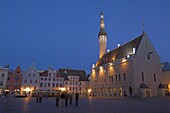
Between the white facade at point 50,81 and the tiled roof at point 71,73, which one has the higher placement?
the tiled roof at point 71,73

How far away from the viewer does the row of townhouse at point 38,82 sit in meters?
59.8

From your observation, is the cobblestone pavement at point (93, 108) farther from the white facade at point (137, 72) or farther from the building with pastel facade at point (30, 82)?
the building with pastel facade at point (30, 82)

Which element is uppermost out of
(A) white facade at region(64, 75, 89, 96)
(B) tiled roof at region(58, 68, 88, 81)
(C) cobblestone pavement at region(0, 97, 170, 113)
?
(B) tiled roof at region(58, 68, 88, 81)

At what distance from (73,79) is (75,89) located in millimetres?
4898

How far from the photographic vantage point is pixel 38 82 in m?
64.8

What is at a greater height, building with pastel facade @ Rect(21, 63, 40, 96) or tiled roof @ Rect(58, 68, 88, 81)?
tiled roof @ Rect(58, 68, 88, 81)

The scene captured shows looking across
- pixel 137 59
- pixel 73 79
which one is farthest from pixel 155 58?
pixel 73 79

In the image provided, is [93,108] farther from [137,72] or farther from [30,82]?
[30,82]

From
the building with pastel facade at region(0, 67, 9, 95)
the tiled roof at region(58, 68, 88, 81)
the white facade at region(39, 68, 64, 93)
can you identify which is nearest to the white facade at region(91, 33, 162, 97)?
the white facade at region(39, 68, 64, 93)

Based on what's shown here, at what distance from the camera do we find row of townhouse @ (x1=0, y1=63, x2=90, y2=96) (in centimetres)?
5980

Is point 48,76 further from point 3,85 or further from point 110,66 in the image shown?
point 110,66

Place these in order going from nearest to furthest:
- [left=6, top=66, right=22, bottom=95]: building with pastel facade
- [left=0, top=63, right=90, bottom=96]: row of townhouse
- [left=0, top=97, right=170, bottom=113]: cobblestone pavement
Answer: [left=0, top=97, right=170, bottom=113]: cobblestone pavement → [left=0, top=63, right=90, bottom=96]: row of townhouse → [left=6, top=66, right=22, bottom=95]: building with pastel facade

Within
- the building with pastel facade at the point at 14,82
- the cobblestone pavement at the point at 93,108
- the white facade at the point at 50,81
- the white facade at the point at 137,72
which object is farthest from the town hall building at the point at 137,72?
the building with pastel facade at the point at 14,82

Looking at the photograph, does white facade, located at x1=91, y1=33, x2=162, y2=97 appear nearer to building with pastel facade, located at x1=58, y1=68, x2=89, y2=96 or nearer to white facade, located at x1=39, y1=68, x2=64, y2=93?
building with pastel facade, located at x1=58, y1=68, x2=89, y2=96
